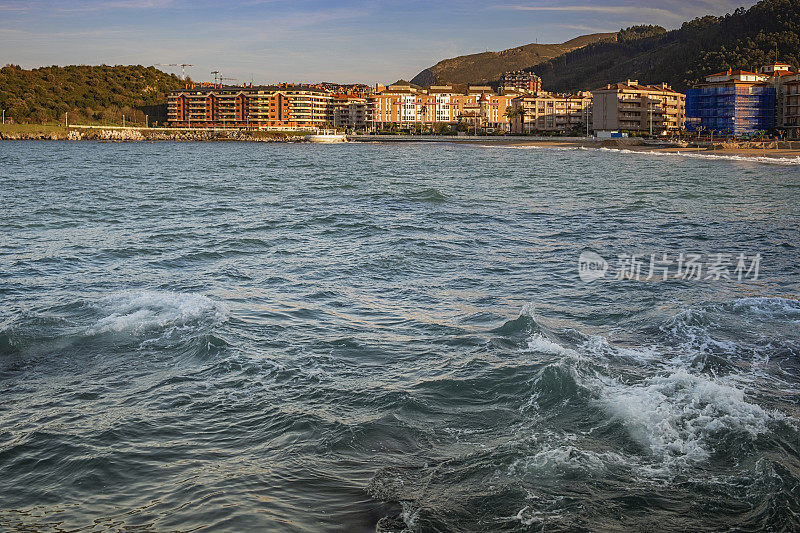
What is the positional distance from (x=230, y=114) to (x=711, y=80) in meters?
107

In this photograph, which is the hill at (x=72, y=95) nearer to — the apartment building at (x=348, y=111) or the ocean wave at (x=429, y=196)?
the apartment building at (x=348, y=111)

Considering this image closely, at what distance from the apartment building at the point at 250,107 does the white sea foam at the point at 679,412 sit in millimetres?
166868

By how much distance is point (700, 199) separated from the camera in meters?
32.5

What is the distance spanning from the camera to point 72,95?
177 metres

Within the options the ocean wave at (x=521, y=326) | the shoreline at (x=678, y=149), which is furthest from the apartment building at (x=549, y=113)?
the ocean wave at (x=521, y=326)

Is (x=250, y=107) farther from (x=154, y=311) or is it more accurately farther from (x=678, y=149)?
(x=154, y=311)

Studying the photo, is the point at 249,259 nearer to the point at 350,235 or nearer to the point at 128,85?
the point at 350,235

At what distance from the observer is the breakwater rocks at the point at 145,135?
15088 cm

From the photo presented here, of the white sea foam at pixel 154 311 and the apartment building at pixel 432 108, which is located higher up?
the apartment building at pixel 432 108

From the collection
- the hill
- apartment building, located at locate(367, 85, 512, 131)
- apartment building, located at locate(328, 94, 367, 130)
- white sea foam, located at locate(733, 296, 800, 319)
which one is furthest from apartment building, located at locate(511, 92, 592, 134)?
white sea foam, located at locate(733, 296, 800, 319)

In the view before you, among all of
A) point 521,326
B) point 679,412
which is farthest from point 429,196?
point 679,412

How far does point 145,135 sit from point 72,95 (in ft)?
94.6

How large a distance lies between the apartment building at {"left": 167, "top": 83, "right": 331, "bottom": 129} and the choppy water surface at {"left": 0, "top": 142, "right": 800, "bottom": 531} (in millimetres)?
154925

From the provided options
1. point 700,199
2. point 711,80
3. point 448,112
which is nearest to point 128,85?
point 448,112
